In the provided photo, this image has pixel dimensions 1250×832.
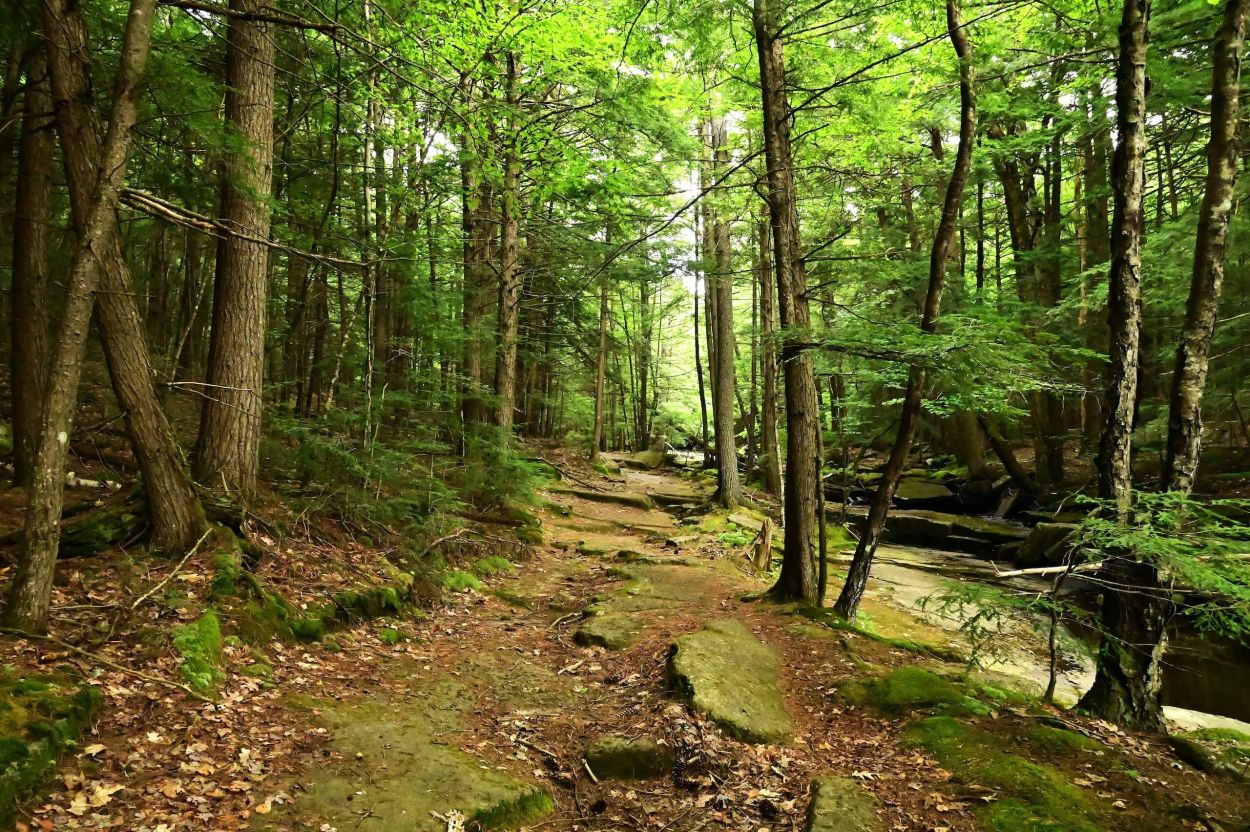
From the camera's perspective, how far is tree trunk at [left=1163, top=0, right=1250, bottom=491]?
5199mm

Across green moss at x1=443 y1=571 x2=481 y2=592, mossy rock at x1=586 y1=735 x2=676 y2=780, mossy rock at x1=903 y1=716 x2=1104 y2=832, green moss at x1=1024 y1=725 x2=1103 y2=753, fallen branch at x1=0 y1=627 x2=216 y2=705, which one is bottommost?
mossy rock at x1=586 y1=735 x2=676 y2=780

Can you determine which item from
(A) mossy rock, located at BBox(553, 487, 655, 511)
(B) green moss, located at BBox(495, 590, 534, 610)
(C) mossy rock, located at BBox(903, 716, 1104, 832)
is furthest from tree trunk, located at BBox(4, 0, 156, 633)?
(A) mossy rock, located at BBox(553, 487, 655, 511)

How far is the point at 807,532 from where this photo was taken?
826cm

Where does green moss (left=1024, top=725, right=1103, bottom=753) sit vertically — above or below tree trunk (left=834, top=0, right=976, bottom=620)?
below

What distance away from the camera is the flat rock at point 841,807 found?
3.92 meters

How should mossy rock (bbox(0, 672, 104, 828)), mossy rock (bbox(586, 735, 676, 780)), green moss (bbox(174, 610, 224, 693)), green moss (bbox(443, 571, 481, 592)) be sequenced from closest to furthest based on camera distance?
mossy rock (bbox(0, 672, 104, 828))
green moss (bbox(174, 610, 224, 693))
mossy rock (bbox(586, 735, 676, 780))
green moss (bbox(443, 571, 481, 592))

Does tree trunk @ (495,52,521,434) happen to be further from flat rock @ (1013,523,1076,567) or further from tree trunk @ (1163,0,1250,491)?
flat rock @ (1013,523,1076,567)

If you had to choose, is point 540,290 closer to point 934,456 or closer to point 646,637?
point 646,637

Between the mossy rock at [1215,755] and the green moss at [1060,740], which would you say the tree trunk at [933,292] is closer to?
the green moss at [1060,740]

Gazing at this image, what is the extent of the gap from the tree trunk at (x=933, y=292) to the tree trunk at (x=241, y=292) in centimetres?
715

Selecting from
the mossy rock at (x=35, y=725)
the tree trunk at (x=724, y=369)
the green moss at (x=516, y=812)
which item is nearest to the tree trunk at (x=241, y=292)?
the mossy rock at (x=35, y=725)

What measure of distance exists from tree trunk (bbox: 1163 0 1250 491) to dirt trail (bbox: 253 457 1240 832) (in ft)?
8.07

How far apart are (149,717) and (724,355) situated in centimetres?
1452

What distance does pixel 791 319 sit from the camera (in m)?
8.17
